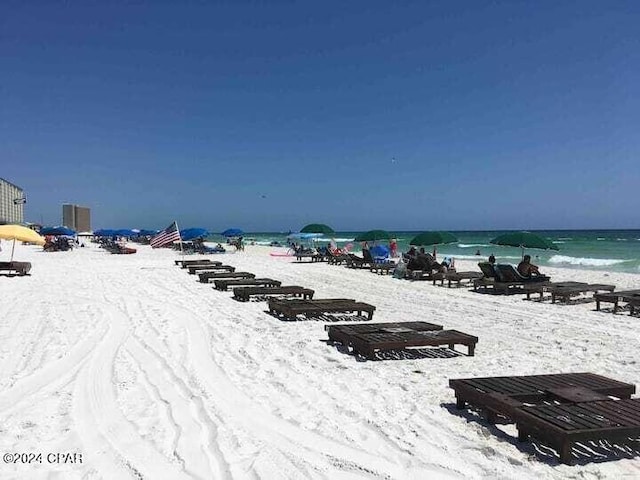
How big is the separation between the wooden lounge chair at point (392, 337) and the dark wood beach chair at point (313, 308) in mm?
1498

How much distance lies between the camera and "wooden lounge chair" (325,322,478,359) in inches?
242

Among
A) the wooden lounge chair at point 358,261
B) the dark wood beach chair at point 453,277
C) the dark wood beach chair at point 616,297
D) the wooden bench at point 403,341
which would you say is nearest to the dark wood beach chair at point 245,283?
the dark wood beach chair at point 453,277

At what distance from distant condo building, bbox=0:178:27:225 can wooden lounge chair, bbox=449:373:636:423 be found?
100472mm

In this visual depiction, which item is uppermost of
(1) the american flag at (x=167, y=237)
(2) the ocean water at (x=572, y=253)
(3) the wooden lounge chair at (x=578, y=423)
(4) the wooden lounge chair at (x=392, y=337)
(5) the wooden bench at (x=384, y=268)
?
(1) the american flag at (x=167, y=237)

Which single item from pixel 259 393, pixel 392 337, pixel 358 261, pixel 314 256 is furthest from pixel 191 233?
pixel 259 393

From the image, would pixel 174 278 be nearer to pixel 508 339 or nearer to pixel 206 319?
pixel 206 319

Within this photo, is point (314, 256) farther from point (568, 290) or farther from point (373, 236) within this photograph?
point (568, 290)

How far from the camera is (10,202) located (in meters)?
98.1

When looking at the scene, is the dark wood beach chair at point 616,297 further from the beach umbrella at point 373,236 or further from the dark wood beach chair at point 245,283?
the beach umbrella at point 373,236

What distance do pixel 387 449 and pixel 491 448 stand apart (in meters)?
0.73

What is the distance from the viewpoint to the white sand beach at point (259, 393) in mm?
3338

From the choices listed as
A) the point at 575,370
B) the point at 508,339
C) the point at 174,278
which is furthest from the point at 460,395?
the point at 174,278

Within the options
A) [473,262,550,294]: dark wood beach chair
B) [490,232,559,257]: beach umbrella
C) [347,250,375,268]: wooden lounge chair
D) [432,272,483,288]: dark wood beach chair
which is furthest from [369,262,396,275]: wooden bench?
[473,262,550,294]: dark wood beach chair

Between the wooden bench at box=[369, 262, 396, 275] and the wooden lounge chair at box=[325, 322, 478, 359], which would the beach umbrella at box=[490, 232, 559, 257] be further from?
the wooden lounge chair at box=[325, 322, 478, 359]
